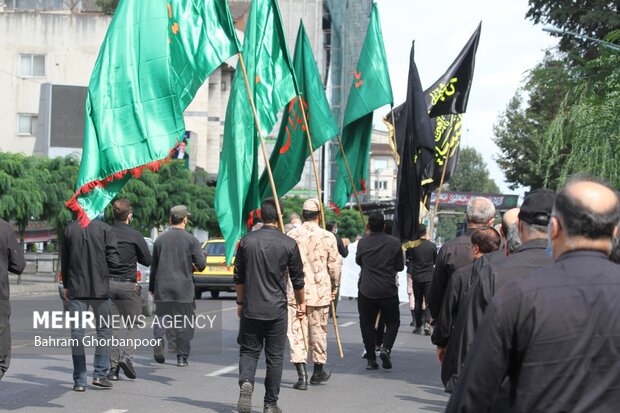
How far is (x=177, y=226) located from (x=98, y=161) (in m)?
2.70

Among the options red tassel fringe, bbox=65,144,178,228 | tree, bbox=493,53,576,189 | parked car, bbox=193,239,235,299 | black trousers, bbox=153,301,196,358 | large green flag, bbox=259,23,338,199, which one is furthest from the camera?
tree, bbox=493,53,576,189

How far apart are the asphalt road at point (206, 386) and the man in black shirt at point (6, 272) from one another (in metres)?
0.77

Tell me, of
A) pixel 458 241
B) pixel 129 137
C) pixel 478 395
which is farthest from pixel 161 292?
pixel 478 395

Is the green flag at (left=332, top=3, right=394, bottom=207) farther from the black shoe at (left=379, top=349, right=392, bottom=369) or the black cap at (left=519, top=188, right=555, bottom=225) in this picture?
the black cap at (left=519, top=188, right=555, bottom=225)

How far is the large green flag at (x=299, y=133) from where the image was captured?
1387 centimetres

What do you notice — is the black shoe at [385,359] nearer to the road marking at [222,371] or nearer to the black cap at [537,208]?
the road marking at [222,371]

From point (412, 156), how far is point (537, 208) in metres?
8.22

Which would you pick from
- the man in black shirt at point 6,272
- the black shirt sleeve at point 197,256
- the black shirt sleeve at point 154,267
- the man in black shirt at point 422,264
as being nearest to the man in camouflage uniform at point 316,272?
the black shirt sleeve at point 197,256

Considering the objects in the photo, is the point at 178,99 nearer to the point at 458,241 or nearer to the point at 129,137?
the point at 129,137

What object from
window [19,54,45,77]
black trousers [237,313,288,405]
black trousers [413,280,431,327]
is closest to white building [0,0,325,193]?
window [19,54,45,77]

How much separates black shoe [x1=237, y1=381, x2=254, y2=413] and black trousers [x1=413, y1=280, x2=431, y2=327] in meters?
8.57

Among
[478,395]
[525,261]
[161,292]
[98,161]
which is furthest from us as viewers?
[161,292]

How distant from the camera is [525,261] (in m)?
5.41

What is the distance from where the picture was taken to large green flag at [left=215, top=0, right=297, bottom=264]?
1139cm
